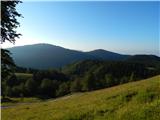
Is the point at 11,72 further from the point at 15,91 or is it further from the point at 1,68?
the point at 15,91

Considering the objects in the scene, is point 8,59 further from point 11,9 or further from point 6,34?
point 11,9

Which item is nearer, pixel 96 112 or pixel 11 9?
pixel 96 112

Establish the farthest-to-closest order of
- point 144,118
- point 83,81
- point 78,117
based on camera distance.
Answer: point 83,81, point 78,117, point 144,118

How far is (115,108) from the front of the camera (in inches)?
659

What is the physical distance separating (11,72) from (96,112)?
1113 centimetres

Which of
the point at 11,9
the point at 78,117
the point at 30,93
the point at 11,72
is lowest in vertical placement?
the point at 30,93

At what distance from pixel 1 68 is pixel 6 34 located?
293 cm

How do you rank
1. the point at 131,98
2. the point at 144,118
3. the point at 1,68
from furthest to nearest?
the point at 1,68 < the point at 131,98 < the point at 144,118

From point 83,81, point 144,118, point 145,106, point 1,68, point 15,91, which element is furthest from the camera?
point 83,81

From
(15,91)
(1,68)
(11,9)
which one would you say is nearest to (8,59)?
(1,68)

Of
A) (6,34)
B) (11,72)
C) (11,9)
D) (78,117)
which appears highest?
(11,9)

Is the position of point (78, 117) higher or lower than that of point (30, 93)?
higher

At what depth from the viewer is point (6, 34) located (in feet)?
84.4

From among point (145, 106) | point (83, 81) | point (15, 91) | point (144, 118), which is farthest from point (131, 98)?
point (83, 81)
